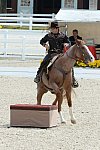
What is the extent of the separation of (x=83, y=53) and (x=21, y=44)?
18.2 metres

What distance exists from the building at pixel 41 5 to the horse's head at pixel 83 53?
3260 cm

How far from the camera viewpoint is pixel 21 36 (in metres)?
31.7

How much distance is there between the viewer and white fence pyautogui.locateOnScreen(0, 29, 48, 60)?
29609mm

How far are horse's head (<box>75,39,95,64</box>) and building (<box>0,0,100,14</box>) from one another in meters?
32.6

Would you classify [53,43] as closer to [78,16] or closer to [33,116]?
[33,116]

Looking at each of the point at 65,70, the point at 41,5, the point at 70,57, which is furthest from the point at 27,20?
the point at 65,70

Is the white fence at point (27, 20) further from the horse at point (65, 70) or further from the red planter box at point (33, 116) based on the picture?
the red planter box at point (33, 116)

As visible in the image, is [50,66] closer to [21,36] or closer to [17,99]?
[17,99]

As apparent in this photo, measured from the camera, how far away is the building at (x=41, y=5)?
45875mm

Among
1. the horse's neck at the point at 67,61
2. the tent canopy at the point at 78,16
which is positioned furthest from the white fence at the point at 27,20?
the horse's neck at the point at 67,61

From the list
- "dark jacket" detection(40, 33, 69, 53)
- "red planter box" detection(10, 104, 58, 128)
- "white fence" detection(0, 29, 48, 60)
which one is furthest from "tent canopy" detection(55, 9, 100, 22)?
"red planter box" detection(10, 104, 58, 128)

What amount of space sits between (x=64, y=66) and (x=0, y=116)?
5.72 feet

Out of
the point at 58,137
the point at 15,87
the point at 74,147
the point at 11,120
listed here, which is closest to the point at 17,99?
the point at 15,87

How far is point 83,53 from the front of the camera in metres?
12.7
